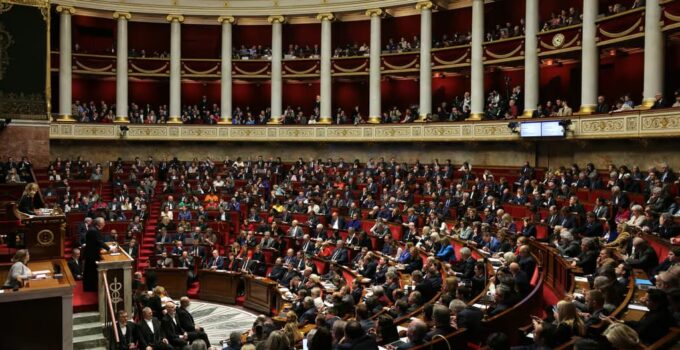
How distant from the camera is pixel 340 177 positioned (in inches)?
887

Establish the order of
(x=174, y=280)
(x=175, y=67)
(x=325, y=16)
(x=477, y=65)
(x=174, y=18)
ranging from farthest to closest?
(x=175, y=67) → (x=174, y=18) → (x=325, y=16) → (x=477, y=65) → (x=174, y=280)

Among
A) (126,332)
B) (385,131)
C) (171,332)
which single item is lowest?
(171,332)

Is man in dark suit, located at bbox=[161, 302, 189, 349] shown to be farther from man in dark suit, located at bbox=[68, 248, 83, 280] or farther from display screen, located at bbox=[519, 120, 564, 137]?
display screen, located at bbox=[519, 120, 564, 137]

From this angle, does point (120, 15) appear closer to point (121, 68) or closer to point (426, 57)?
point (121, 68)

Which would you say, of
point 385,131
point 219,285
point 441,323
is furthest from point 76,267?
point 385,131

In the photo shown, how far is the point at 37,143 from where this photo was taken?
22.8 meters

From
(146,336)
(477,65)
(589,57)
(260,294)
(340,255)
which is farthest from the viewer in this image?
(477,65)

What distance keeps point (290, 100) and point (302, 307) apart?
73.6ft

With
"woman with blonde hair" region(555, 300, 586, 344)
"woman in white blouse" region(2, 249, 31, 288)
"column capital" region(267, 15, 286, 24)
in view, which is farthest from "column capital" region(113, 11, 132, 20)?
"woman with blonde hair" region(555, 300, 586, 344)

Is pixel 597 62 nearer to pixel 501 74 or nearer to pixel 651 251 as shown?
pixel 501 74

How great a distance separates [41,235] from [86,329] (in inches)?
88.8

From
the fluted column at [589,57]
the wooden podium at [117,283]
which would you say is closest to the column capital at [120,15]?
the fluted column at [589,57]

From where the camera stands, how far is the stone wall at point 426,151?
17469mm

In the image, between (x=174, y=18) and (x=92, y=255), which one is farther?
(x=174, y=18)
